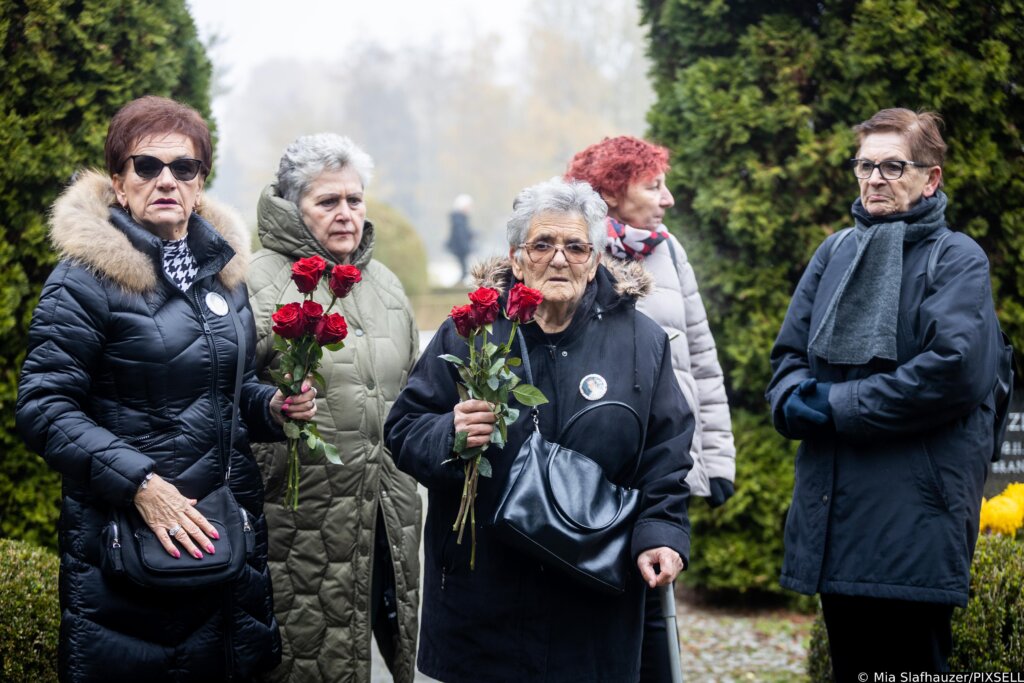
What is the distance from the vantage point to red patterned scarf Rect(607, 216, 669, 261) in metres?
3.97

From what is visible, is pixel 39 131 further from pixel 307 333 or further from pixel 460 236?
pixel 460 236

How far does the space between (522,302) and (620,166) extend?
1453 millimetres

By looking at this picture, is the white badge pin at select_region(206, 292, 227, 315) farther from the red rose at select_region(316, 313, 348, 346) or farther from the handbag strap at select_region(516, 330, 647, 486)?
the handbag strap at select_region(516, 330, 647, 486)

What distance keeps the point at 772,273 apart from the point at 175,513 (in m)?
4.05

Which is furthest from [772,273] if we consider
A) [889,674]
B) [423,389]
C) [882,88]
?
[423,389]

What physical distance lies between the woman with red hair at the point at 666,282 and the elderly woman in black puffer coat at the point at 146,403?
1.44 meters

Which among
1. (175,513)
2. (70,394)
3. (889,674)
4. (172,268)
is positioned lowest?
(889,674)

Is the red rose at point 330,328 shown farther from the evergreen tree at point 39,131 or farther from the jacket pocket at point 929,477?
the evergreen tree at point 39,131

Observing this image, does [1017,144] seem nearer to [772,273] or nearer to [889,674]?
[772,273]

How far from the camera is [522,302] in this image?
2.75 meters

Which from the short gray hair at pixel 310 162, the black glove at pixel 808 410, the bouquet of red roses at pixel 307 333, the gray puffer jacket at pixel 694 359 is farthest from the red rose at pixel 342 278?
the black glove at pixel 808 410

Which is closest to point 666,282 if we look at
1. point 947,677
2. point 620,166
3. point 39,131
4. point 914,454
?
point 620,166

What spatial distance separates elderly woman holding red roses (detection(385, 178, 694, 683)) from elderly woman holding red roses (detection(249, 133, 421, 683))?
77 cm

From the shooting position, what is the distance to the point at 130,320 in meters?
2.98
